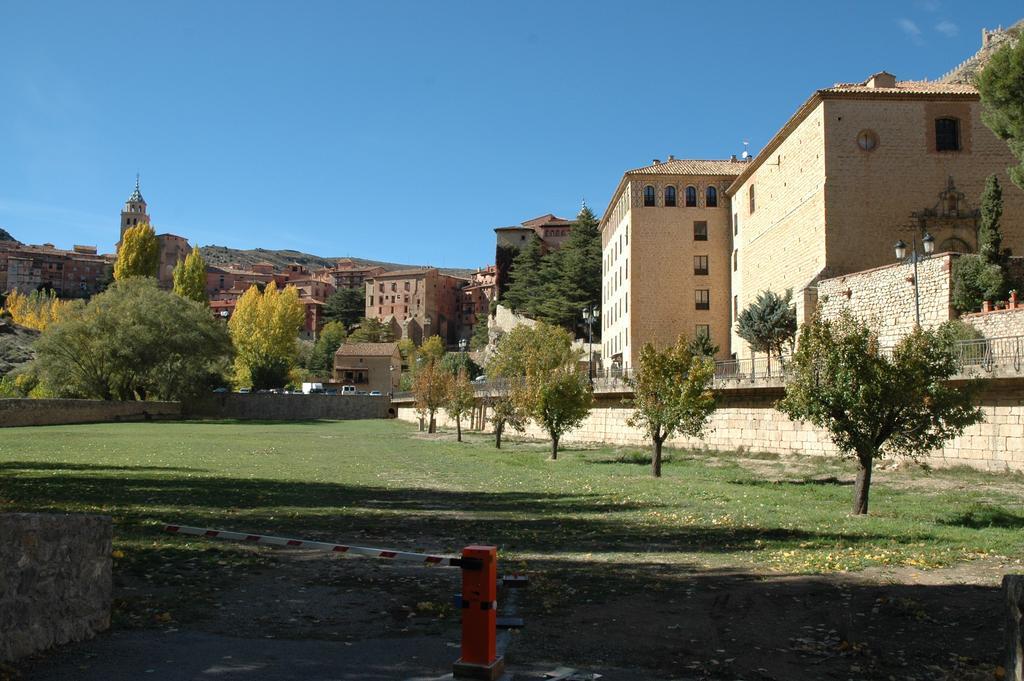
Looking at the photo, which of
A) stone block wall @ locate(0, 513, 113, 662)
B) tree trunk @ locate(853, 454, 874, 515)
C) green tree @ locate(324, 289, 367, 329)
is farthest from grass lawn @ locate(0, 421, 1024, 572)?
green tree @ locate(324, 289, 367, 329)

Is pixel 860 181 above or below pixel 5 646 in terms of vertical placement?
above

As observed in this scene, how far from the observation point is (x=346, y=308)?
158000 millimetres

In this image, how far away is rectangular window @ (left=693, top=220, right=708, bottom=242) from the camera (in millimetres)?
62062

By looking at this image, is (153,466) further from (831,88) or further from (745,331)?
(831,88)

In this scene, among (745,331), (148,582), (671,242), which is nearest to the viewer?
(148,582)

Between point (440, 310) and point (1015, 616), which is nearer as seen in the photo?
point (1015, 616)

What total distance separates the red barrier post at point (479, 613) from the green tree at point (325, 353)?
124 m

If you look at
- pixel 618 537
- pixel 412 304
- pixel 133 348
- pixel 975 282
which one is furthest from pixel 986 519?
pixel 412 304

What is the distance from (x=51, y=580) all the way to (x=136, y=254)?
117 metres

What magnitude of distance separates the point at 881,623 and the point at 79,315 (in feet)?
222

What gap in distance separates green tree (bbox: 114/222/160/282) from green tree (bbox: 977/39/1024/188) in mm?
104622

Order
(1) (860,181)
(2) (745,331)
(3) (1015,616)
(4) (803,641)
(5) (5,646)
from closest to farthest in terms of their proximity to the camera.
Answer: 1. (3) (1015,616)
2. (5) (5,646)
3. (4) (803,641)
4. (1) (860,181)
5. (2) (745,331)

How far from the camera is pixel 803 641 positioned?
280 inches

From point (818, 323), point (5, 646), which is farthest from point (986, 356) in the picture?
point (5, 646)
